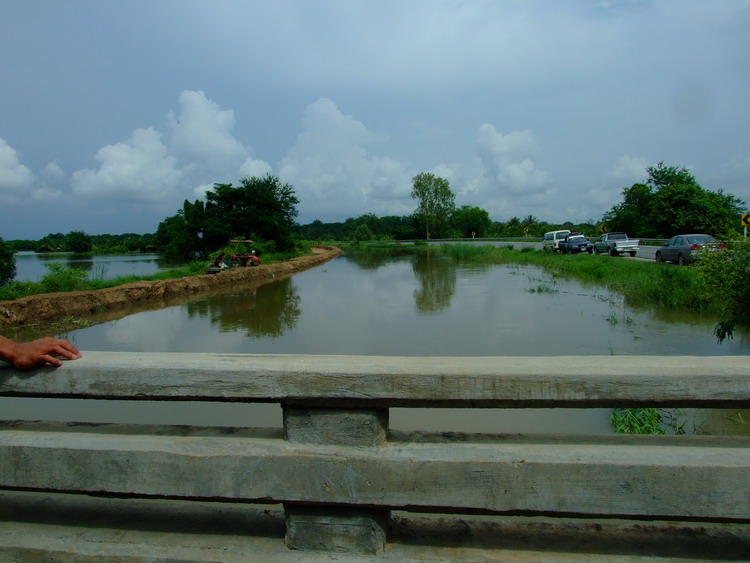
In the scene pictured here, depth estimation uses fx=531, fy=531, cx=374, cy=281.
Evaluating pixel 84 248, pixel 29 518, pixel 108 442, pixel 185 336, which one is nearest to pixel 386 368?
pixel 108 442

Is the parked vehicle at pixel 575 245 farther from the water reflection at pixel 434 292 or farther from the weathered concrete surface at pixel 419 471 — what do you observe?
the weathered concrete surface at pixel 419 471

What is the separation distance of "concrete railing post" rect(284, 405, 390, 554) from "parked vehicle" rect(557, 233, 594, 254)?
121ft

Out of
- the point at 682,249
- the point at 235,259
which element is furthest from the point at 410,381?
the point at 235,259

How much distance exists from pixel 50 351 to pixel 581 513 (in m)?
1.93

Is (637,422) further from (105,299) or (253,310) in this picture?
(105,299)

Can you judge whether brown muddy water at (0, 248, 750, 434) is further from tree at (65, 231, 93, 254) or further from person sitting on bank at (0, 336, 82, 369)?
tree at (65, 231, 93, 254)

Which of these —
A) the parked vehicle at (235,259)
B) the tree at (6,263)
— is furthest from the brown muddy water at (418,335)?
the parked vehicle at (235,259)

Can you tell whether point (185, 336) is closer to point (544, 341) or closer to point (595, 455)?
point (544, 341)

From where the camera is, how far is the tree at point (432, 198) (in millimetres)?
92000

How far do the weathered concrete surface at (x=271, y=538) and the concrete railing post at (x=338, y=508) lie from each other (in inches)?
1.7

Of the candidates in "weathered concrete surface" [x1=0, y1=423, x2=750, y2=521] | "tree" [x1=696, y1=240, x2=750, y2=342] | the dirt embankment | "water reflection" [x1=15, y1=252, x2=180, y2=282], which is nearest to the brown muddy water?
the dirt embankment

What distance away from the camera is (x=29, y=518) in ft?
6.88

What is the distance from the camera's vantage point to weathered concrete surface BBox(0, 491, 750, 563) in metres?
1.82

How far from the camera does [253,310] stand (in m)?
14.6
